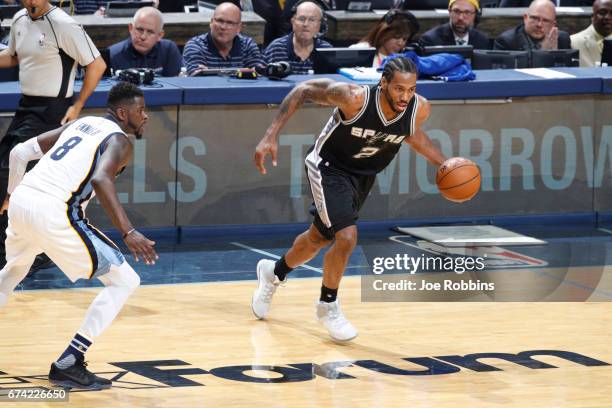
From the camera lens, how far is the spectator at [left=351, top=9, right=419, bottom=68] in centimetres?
1251

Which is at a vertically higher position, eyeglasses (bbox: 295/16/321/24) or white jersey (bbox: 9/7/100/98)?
eyeglasses (bbox: 295/16/321/24)

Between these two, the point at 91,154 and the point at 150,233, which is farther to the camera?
the point at 150,233

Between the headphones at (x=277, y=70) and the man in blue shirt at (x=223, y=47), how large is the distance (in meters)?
0.76

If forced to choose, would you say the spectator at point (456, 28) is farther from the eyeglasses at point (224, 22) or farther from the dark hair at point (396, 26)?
the eyeglasses at point (224, 22)

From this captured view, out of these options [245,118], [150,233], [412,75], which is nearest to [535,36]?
[245,118]

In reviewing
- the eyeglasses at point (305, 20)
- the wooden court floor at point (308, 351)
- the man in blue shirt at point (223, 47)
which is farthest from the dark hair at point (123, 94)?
the eyeglasses at point (305, 20)

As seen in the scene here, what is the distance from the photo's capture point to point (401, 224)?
480 inches

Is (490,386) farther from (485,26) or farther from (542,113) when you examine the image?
(485,26)

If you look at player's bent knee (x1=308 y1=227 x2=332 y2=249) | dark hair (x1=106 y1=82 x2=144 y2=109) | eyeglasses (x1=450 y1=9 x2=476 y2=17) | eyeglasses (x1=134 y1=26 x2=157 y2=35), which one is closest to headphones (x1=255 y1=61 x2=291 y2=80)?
eyeglasses (x1=134 y1=26 x2=157 y2=35)

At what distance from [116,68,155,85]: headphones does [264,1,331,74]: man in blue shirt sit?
169 centimetres

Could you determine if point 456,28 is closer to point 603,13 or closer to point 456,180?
point 603,13

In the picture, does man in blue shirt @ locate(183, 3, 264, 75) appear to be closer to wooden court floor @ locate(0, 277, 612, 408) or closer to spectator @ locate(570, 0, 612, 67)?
wooden court floor @ locate(0, 277, 612, 408)

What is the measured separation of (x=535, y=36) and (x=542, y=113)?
1708 millimetres

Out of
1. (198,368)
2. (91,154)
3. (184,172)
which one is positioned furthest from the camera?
(184,172)
